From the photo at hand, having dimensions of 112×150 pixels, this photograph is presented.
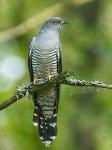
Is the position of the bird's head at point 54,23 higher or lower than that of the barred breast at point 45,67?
higher

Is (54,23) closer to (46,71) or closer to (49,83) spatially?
(46,71)

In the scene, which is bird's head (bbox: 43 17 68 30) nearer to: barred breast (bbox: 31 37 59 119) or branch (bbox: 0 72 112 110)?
barred breast (bbox: 31 37 59 119)

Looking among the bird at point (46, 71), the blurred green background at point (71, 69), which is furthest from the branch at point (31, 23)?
the bird at point (46, 71)

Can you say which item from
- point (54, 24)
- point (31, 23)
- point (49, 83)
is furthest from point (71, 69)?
point (49, 83)

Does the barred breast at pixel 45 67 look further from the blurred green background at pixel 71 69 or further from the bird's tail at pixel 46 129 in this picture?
the blurred green background at pixel 71 69

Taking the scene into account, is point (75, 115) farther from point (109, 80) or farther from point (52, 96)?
point (52, 96)

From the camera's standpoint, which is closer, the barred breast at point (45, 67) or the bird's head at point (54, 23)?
the barred breast at point (45, 67)

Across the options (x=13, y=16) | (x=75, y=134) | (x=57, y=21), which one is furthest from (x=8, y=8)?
(x=57, y=21)

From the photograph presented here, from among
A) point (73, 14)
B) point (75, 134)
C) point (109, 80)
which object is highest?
point (73, 14)

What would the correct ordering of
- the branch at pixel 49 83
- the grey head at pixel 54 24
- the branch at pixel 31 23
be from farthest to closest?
the branch at pixel 31 23 < the grey head at pixel 54 24 < the branch at pixel 49 83
